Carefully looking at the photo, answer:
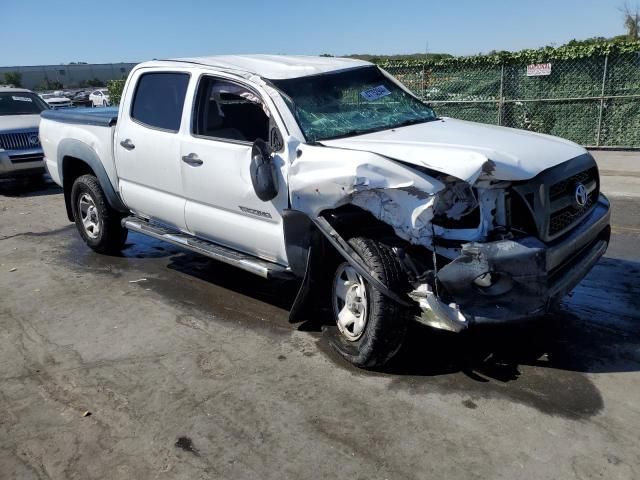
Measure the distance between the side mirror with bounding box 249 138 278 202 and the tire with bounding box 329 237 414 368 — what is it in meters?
0.72

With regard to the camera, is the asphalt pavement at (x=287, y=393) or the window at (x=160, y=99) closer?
the asphalt pavement at (x=287, y=393)

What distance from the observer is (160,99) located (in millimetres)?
5594

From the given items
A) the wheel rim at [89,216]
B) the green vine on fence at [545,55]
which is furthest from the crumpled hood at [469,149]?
the green vine on fence at [545,55]

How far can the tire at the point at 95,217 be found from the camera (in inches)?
262

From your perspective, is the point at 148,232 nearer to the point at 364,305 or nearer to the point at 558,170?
the point at 364,305

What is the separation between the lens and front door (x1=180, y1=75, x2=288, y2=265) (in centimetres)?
454

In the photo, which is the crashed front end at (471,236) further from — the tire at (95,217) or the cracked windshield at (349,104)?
the tire at (95,217)

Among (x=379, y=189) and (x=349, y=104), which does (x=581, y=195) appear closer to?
(x=379, y=189)

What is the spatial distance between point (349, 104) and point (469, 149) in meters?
A: 1.45

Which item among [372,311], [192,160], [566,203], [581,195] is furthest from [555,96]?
[372,311]

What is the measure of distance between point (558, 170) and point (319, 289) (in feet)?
5.95

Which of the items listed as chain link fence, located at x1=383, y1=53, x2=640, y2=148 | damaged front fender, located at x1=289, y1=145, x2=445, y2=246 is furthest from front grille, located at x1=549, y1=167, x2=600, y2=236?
chain link fence, located at x1=383, y1=53, x2=640, y2=148

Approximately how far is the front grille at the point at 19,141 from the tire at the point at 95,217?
219 inches

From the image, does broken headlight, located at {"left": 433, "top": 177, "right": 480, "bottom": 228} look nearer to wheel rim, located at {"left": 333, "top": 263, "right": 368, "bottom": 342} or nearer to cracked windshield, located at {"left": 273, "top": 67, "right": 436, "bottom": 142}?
wheel rim, located at {"left": 333, "top": 263, "right": 368, "bottom": 342}
